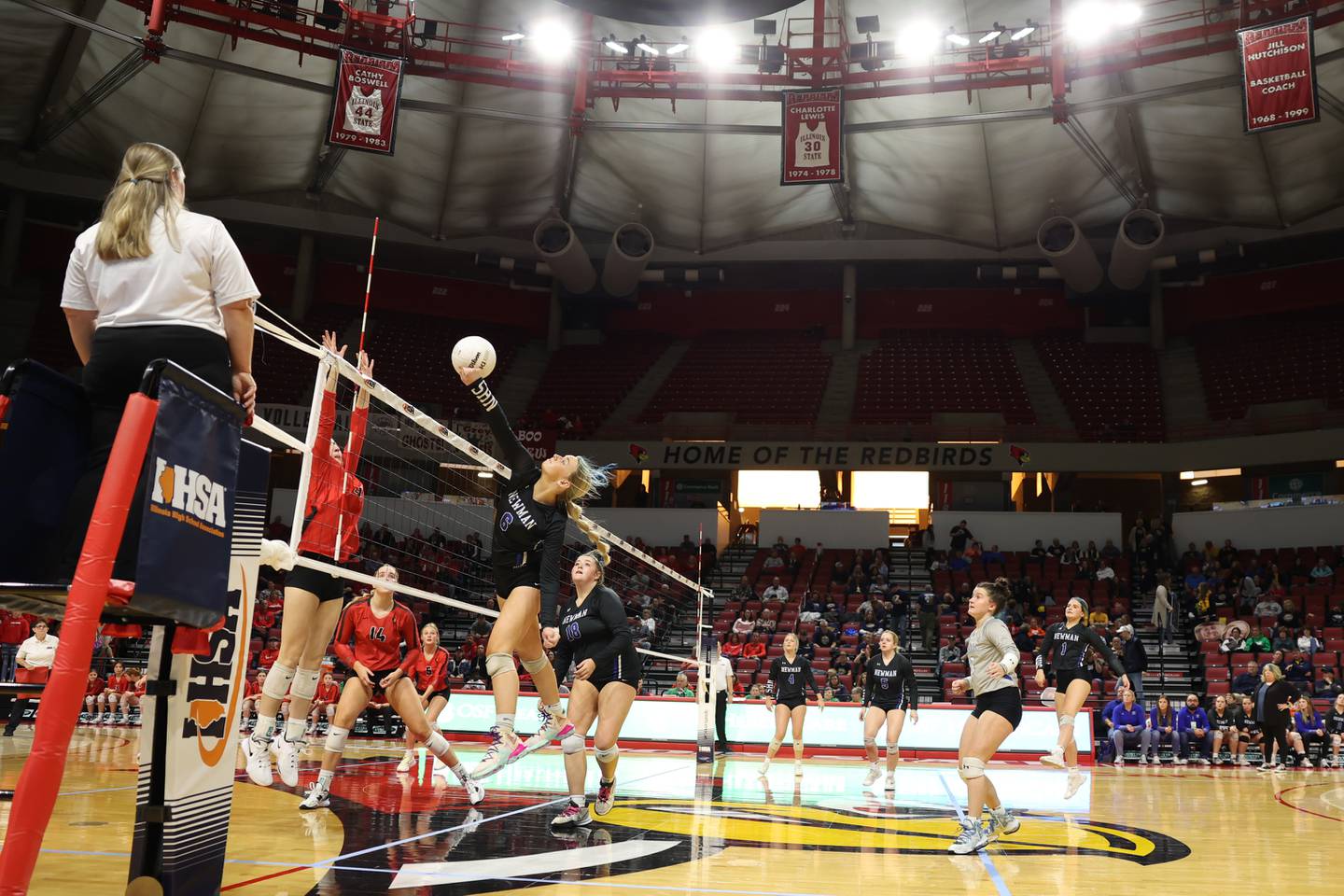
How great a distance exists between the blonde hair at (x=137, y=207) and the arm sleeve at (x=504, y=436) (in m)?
3.68

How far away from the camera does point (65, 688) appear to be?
2324 mm

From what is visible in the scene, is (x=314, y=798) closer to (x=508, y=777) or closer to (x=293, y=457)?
(x=508, y=777)

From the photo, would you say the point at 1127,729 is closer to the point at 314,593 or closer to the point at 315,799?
the point at 315,799

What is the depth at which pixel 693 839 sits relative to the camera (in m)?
6.84

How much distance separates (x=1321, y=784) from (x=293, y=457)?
94.6ft

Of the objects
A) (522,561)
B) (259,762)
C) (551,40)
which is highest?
(551,40)

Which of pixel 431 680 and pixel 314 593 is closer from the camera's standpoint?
pixel 314 593

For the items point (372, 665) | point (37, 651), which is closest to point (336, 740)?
point (372, 665)

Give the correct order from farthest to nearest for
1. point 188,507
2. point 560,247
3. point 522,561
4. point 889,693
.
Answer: point 560,247 → point 889,693 → point 522,561 → point 188,507

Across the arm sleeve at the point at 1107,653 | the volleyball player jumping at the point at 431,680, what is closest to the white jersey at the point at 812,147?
the arm sleeve at the point at 1107,653

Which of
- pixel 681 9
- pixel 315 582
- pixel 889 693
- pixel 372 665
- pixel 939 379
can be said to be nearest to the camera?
pixel 681 9

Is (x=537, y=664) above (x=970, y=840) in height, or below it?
above

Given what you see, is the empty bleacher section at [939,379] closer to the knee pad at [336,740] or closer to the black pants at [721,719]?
the black pants at [721,719]

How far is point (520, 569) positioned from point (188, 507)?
185 inches
